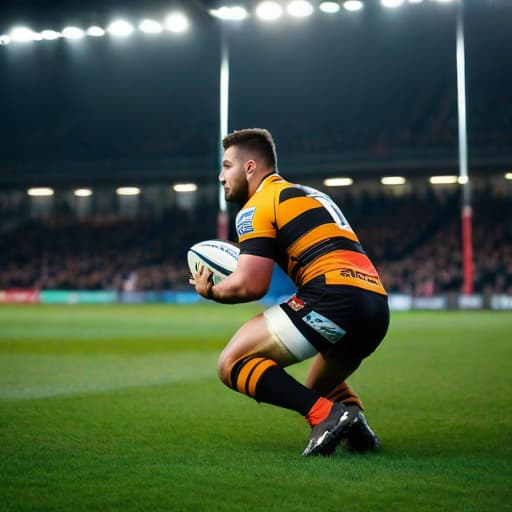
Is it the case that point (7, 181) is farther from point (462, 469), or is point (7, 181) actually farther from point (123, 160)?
point (462, 469)

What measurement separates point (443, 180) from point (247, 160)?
41.4m

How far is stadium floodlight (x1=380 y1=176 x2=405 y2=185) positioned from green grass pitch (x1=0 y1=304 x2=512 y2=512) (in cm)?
3306

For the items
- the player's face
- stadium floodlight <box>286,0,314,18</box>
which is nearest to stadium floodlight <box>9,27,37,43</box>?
stadium floodlight <box>286,0,314,18</box>

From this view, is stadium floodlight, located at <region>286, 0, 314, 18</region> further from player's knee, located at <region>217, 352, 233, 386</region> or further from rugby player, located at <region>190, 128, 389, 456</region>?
player's knee, located at <region>217, 352, 233, 386</region>

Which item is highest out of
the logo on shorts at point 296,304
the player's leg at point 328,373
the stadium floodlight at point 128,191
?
the stadium floodlight at point 128,191

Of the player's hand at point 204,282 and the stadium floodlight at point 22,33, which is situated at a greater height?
the stadium floodlight at point 22,33

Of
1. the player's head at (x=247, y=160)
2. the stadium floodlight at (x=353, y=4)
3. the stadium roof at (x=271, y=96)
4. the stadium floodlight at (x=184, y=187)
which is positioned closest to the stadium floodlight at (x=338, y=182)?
the stadium roof at (x=271, y=96)

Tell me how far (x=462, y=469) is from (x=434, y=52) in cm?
4539

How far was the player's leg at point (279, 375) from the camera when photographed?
5.09 m

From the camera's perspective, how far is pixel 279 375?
5.23 metres

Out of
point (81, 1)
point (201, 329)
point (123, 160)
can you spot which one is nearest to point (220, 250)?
point (201, 329)

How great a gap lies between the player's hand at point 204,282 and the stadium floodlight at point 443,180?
39903 mm

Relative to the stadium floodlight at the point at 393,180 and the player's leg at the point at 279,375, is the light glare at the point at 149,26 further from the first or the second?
the player's leg at the point at 279,375

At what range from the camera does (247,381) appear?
→ 5238 mm
